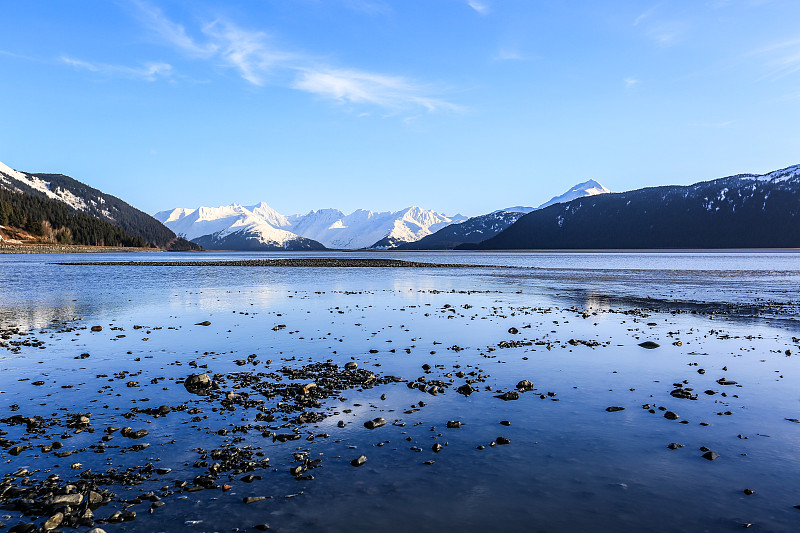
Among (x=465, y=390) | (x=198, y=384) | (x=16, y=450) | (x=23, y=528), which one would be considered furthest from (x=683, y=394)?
(x=16, y=450)

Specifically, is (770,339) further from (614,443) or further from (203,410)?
(203,410)

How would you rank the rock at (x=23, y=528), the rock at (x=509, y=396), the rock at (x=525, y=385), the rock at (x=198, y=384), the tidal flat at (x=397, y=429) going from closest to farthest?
the rock at (x=23, y=528), the tidal flat at (x=397, y=429), the rock at (x=509, y=396), the rock at (x=198, y=384), the rock at (x=525, y=385)

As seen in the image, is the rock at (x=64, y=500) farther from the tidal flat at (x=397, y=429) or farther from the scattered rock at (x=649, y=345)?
the scattered rock at (x=649, y=345)

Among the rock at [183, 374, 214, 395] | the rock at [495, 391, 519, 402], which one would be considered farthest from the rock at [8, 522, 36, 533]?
the rock at [495, 391, 519, 402]

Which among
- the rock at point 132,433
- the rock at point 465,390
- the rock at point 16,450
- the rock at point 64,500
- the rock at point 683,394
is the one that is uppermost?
the rock at point 64,500

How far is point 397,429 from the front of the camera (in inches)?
592

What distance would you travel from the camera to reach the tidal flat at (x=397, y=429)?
10281 mm

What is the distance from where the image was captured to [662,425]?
15594 millimetres

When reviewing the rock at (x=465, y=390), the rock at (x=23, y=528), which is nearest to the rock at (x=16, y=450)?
the rock at (x=23, y=528)

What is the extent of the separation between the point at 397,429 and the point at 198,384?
888 cm

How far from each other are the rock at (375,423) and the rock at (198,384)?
7.05m

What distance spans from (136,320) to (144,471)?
2930 cm

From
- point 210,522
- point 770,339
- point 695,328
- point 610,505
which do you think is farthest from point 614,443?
point 695,328

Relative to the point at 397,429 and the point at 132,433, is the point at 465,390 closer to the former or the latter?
the point at 397,429
